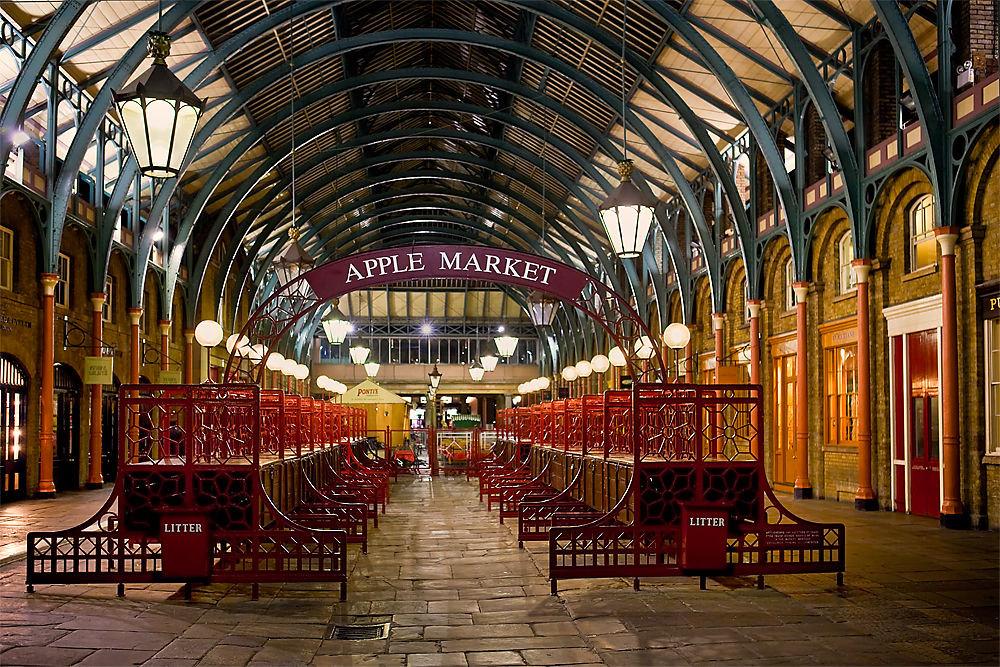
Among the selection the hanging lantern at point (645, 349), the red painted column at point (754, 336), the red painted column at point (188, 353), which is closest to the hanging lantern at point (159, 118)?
the hanging lantern at point (645, 349)

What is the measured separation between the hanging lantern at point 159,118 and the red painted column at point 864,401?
1168 centimetres

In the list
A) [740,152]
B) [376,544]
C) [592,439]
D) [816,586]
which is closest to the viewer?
[816,586]

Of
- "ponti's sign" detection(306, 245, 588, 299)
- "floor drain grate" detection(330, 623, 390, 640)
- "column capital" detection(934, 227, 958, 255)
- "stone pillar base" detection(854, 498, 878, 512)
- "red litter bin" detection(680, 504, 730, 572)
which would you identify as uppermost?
"column capital" detection(934, 227, 958, 255)

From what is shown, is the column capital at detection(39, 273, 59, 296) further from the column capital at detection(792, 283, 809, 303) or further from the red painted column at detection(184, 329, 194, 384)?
A: the column capital at detection(792, 283, 809, 303)

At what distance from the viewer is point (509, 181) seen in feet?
112

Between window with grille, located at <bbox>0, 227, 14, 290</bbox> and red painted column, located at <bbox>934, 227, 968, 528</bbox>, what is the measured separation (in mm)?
15505

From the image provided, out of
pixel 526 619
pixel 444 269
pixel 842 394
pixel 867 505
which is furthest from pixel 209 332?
pixel 842 394

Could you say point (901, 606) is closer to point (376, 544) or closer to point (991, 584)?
point (991, 584)

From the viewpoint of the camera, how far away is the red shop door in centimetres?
1419

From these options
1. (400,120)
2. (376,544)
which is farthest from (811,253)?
(400,120)

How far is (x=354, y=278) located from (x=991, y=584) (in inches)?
269

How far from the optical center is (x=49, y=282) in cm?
1733

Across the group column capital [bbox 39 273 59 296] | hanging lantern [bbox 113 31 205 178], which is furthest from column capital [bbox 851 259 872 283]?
column capital [bbox 39 273 59 296]

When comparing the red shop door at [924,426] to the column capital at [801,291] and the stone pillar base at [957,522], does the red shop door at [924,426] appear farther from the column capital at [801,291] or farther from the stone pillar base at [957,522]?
the column capital at [801,291]
